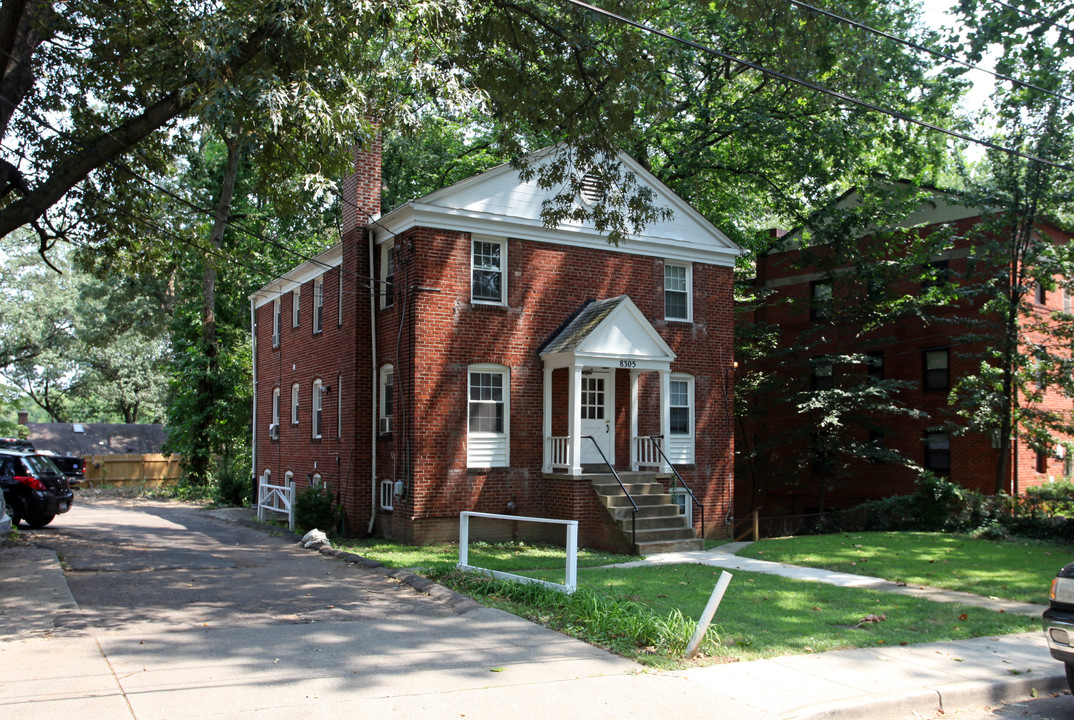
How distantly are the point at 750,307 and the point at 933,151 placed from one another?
8.06m

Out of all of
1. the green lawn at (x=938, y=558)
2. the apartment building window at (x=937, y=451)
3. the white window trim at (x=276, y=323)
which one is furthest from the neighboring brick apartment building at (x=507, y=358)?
the apartment building window at (x=937, y=451)

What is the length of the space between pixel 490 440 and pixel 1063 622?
12442 mm

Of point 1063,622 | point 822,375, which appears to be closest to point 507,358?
point 1063,622

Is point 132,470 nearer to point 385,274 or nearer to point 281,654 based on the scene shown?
point 385,274

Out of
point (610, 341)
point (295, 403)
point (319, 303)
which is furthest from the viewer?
point (295, 403)

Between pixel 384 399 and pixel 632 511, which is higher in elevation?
pixel 384 399

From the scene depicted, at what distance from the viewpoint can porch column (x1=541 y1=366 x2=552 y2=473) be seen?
60.8 feet

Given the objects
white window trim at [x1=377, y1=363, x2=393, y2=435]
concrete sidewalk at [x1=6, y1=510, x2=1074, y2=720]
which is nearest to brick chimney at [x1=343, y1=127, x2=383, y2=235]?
white window trim at [x1=377, y1=363, x2=393, y2=435]

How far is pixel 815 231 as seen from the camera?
24875 mm

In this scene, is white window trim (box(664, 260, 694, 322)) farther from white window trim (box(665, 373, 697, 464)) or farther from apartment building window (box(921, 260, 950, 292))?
apartment building window (box(921, 260, 950, 292))

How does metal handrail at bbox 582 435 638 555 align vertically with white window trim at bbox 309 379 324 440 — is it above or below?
below

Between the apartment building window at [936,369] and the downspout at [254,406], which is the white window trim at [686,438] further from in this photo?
the downspout at [254,406]

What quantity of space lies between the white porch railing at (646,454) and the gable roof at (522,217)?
15.0ft

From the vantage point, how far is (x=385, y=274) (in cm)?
1908
